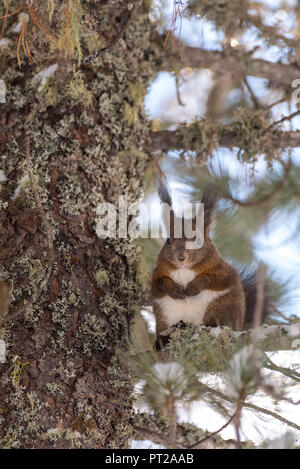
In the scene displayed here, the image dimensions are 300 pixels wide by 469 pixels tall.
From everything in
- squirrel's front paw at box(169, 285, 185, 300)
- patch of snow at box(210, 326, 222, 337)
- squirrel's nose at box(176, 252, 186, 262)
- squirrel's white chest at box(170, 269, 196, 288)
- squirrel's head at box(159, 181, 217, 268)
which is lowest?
patch of snow at box(210, 326, 222, 337)

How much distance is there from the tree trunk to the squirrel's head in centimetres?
42

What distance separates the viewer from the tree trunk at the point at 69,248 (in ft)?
4.89

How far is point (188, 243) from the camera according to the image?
2338 millimetres

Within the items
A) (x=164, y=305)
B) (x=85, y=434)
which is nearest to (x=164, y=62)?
(x=164, y=305)

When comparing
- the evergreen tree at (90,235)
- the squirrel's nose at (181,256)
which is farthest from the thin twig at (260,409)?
the squirrel's nose at (181,256)

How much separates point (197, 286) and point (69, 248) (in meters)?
0.75

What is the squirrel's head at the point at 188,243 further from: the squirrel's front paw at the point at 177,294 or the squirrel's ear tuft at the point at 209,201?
the squirrel's front paw at the point at 177,294

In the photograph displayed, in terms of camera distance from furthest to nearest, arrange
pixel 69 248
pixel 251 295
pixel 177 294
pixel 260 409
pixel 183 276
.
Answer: pixel 251 295 → pixel 183 276 → pixel 177 294 → pixel 69 248 → pixel 260 409

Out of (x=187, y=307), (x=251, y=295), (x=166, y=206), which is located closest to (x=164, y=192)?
(x=166, y=206)

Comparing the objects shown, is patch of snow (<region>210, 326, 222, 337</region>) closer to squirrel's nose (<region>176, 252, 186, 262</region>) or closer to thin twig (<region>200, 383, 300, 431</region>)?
thin twig (<region>200, 383, 300, 431</region>)

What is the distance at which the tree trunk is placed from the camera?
149 cm

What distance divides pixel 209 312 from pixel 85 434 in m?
0.87

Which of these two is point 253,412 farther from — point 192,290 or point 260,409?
point 192,290

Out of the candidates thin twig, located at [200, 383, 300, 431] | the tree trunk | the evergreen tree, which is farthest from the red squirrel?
thin twig, located at [200, 383, 300, 431]
